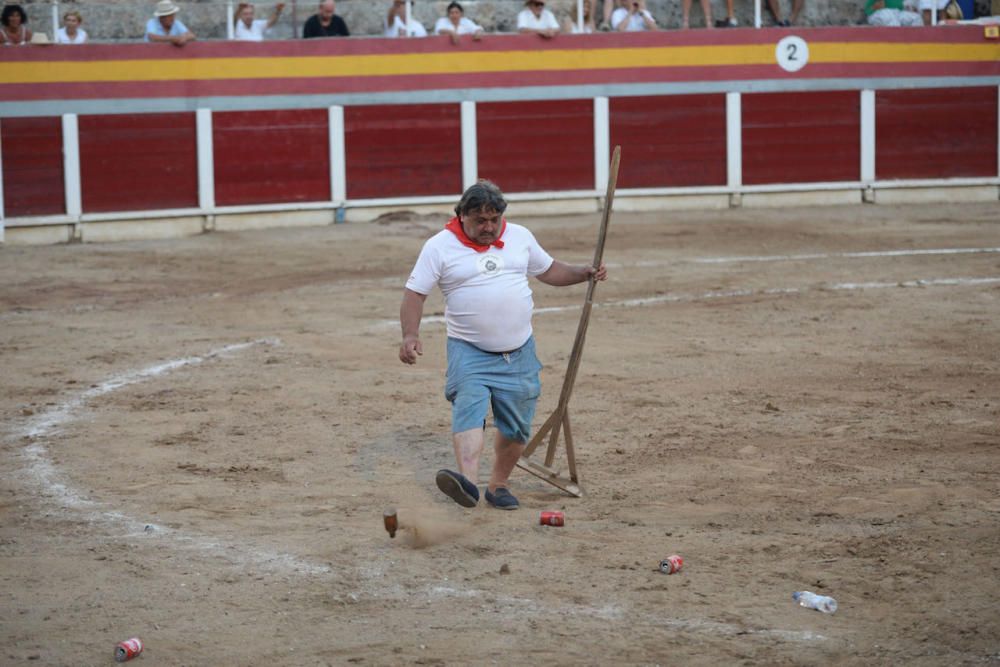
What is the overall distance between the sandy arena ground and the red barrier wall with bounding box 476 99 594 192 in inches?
203

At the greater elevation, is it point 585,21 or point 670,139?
point 585,21

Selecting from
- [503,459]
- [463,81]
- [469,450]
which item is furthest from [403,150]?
[469,450]

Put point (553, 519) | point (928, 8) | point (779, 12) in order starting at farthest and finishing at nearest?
1. point (928, 8)
2. point (779, 12)
3. point (553, 519)

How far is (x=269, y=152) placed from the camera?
1723 cm

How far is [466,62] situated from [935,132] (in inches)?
243

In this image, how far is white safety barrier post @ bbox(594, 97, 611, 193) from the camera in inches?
720

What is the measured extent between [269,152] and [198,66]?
125cm

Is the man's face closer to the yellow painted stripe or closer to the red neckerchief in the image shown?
Answer: the red neckerchief

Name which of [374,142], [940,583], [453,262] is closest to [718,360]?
[453,262]

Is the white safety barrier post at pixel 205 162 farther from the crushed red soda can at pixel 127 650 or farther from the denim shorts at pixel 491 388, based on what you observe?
the crushed red soda can at pixel 127 650

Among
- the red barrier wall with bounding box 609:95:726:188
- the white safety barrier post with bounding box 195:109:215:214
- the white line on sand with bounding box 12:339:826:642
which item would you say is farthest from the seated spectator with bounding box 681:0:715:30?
the white line on sand with bounding box 12:339:826:642

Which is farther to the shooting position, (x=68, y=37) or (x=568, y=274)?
(x=68, y=37)

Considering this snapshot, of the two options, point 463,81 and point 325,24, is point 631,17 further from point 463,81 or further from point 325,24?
point 325,24

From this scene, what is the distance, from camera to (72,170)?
53.2 ft
